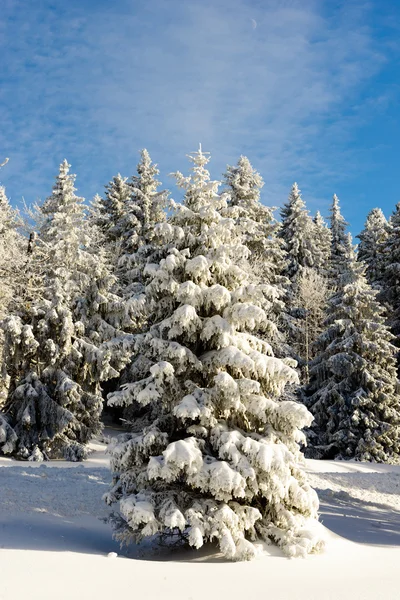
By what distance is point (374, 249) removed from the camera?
38.4 m

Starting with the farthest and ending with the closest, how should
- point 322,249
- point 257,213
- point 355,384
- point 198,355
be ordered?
point 322,249, point 257,213, point 355,384, point 198,355

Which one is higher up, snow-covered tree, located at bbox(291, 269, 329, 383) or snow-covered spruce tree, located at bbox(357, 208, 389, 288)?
snow-covered spruce tree, located at bbox(357, 208, 389, 288)

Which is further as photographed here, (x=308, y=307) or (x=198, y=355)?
(x=308, y=307)

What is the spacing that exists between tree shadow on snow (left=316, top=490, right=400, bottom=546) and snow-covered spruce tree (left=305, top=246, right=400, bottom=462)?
9270 mm

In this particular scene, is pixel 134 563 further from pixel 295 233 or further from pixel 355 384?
pixel 295 233

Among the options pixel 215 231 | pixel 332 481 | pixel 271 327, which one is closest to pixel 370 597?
pixel 271 327

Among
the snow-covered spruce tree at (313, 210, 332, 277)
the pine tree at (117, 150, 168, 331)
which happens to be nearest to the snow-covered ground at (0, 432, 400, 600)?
the pine tree at (117, 150, 168, 331)

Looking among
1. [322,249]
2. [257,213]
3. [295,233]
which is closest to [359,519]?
[257,213]

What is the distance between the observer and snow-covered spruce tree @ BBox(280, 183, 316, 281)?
3744 cm

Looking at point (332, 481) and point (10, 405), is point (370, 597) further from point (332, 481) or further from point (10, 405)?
point (10, 405)

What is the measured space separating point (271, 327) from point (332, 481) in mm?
10112

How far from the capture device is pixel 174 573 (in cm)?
684

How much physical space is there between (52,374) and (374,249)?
26.6m

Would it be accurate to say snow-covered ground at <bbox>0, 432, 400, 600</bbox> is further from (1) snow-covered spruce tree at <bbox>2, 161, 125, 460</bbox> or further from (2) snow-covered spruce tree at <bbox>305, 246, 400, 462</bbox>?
(2) snow-covered spruce tree at <bbox>305, 246, 400, 462</bbox>
